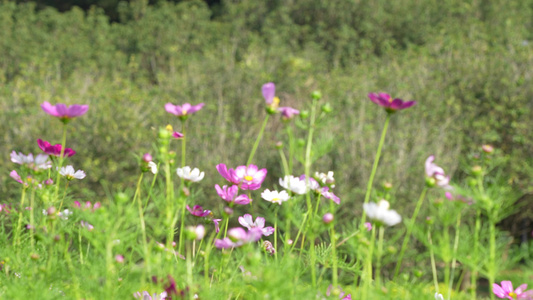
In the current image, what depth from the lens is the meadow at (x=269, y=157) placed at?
2.85 feet

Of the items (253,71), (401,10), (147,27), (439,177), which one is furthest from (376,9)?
(439,177)

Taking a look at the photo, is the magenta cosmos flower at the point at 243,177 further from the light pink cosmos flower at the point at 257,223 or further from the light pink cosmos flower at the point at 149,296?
the light pink cosmos flower at the point at 149,296

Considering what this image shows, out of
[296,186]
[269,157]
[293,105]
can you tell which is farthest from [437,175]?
[293,105]

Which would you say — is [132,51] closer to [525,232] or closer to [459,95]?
[459,95]

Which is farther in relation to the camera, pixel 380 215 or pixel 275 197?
pixel 275 197

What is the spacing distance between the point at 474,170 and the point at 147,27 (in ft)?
43.0

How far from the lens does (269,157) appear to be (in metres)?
5.40

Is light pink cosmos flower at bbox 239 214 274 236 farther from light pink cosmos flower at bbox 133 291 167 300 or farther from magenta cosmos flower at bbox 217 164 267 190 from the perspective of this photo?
light pink cosmos flower at bbox 133 291 167 300

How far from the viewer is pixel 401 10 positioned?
13.2m

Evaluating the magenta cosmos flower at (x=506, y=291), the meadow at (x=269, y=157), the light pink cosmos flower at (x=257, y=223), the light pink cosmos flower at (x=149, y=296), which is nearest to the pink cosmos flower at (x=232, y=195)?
the meadow at (x=269, y=157)

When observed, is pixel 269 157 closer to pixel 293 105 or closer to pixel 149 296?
pixel 293 105

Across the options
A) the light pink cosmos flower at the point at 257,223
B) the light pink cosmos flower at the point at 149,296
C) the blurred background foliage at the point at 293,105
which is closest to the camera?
the light pink cosmos flower at the point at 149,296

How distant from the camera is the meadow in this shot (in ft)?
2.85

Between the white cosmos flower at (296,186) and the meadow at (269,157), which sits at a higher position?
the white cosmos flower at (296,186)
